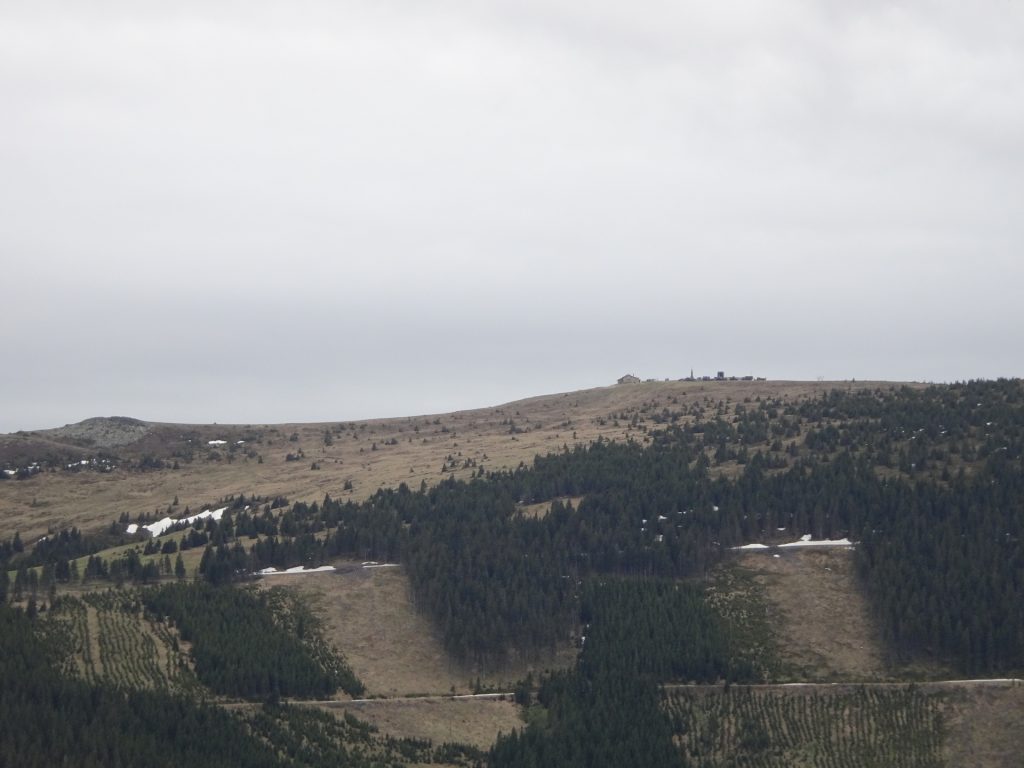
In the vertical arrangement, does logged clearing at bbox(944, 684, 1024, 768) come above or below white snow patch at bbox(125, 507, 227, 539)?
below

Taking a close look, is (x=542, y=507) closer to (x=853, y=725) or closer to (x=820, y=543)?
(x=820, y=543)

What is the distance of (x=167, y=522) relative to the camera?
16575 cm

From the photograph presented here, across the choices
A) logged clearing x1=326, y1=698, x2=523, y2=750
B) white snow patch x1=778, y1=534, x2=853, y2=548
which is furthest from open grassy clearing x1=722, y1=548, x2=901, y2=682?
logged clearing x1=326, y1=698, x2=523, y2=750

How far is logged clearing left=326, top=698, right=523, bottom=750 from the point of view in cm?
10431

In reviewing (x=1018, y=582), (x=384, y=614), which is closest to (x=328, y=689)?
(x=384, y=614)

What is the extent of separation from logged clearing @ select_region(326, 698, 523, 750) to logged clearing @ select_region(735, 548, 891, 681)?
91.3ft

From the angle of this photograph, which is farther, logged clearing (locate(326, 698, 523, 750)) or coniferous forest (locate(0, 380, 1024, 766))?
coniferous forest (locate(0, 380, 1024, 766))

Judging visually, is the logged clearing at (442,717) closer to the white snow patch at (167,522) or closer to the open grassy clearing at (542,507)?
the open grassy clearing at (542,507)

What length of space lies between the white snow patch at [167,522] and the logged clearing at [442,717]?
205 ft

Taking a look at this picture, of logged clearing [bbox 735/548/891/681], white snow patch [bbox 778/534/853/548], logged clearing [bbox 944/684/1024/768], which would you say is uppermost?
white snow patch [bbox 778/534/853/548]

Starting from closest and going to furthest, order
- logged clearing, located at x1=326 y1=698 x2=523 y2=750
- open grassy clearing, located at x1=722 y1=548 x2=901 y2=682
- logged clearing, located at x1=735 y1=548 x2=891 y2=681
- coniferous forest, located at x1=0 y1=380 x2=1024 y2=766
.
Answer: logged clearing, located at x1=326 y1=698 x2=523 y2=750, coniferous forest, located at x1=0 y1=380 x2=1024 y2=766, open grassy clearing, located at x1=722 y1=548 x2=901 y2=682, logged clearing, located at x1=735 y1=548 x2=891 y2=681

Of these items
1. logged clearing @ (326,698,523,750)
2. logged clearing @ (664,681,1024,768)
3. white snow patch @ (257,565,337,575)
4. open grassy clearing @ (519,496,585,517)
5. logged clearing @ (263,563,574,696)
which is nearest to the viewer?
logged clearing @ (664,681,1024,768)

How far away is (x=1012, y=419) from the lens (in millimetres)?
159625

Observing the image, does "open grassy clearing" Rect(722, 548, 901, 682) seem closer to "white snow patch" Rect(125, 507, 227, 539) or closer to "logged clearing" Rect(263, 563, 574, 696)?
"logged clearing" Rect(263, 563, 574, 696)
